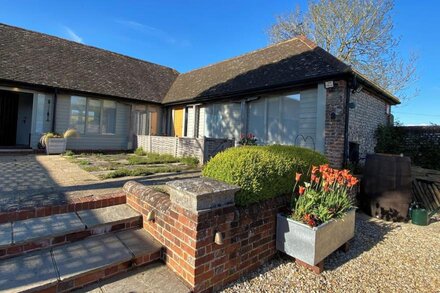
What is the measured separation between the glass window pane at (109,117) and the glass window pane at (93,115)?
0.23 m

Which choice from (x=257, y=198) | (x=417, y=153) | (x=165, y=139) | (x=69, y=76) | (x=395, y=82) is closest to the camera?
(x=257, y=198)

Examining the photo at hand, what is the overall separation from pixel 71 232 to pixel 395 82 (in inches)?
847

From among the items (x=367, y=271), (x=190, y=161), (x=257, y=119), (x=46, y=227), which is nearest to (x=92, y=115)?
(x=190, y=161)

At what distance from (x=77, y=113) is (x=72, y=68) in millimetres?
2376

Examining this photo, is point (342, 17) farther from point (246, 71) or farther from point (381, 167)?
point (381, 167)

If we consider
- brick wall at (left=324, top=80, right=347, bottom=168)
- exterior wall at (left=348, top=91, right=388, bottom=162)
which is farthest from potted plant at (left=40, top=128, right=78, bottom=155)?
exterior wall at (left=348, top=91, right=388, bottom=162)

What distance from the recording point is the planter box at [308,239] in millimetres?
2896

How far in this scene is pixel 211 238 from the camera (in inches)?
99.0

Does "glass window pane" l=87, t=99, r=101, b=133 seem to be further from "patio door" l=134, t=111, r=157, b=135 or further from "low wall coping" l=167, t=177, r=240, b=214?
"low wall coping" l=167, t=177, r=240, b=214

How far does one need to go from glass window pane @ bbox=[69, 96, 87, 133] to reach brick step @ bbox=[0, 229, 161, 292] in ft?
33.9

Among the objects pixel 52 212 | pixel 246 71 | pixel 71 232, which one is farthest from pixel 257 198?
pixel 246 71

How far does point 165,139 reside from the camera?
10.3 meters

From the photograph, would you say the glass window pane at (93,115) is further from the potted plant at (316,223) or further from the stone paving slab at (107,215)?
the potted plant at (316,223)

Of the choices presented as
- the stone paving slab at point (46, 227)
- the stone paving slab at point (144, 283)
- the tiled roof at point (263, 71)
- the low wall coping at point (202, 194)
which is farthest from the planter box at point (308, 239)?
the tiled roof at point (263, 71)
